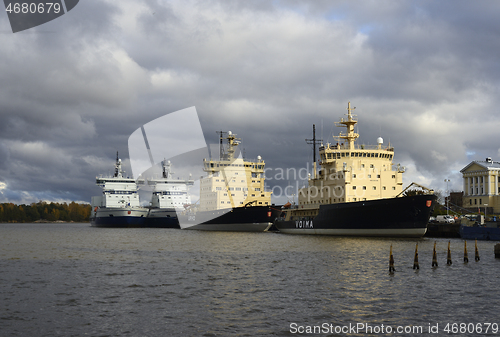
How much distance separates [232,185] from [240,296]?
58896 mm

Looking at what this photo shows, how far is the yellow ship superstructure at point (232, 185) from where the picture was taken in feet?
247

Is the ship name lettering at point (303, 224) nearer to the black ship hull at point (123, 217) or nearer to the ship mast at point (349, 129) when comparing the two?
the ship mast at point (349, 129)

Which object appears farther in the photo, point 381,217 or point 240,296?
point 381,217

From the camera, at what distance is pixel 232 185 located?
76375 mm

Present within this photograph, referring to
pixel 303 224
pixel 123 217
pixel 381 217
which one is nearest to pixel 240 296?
pixel 381 217

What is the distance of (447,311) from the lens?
15102 mm

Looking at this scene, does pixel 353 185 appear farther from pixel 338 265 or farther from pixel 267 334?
pixel 267 334

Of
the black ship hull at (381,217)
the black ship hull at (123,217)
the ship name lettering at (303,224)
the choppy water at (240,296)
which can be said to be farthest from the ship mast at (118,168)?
the choppy water at (240,296)

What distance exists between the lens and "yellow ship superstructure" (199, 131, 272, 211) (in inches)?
2960

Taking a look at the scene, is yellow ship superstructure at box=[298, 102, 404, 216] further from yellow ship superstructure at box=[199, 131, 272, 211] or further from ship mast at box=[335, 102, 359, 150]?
yellow ship superstructure at box=[199, 131, 272, 211]

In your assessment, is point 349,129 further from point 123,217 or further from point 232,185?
point 123,217

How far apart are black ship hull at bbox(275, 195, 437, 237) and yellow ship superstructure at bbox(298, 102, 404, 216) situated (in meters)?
2.75

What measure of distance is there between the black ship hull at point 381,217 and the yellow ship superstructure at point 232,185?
26917 millimetres

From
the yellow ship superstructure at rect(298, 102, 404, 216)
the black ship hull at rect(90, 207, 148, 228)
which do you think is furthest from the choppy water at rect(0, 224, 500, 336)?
the black ship hull at rect(90, 207, 148, 228)
